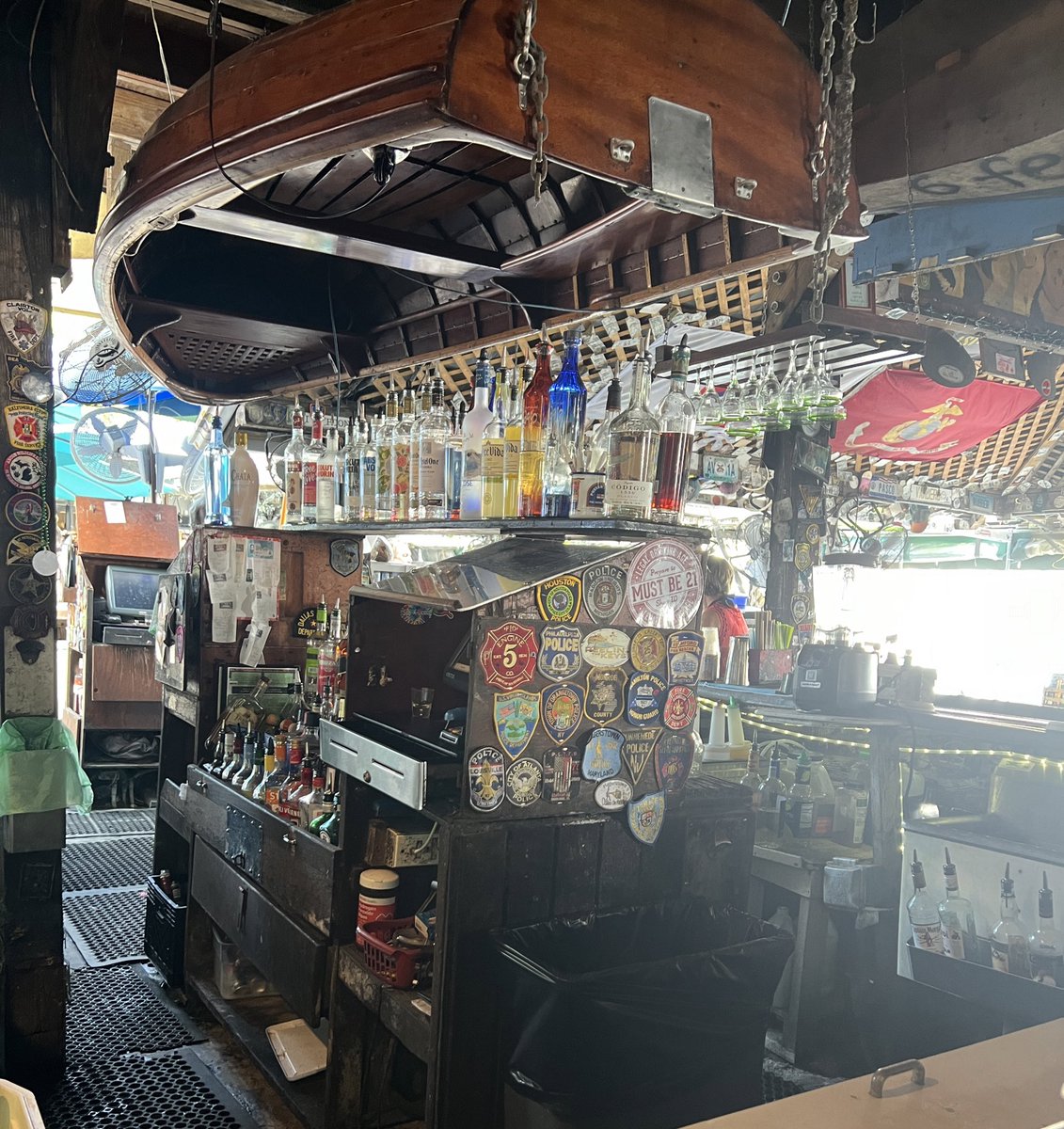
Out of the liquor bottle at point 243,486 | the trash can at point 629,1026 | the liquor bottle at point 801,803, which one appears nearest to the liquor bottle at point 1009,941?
the liquor bottle at point 801,803

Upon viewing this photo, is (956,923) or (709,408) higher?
(709,408)

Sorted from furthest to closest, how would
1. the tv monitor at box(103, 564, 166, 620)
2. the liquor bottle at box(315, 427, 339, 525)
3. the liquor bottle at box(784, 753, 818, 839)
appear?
the tv monitor at box(103, 564, 166, 620) → the liquor bottle at box(784, 753, 818, 839) → the liquor bottle at box(315, 427, 339, 525)

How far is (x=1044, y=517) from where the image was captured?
A: 916cm

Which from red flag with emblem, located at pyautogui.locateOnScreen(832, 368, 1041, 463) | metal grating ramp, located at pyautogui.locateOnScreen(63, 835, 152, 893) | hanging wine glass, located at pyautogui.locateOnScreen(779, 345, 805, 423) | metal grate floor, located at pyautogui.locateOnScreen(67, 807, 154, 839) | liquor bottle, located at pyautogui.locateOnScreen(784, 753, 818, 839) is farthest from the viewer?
metal grate floor, located at pyautogui.locateOnScreen(67, 807, 154, 839)

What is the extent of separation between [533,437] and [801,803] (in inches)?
82.8

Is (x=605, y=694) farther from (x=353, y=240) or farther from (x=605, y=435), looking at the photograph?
(x=353, y=240)

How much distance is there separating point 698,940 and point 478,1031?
0.60 metres

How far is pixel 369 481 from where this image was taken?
131 inches

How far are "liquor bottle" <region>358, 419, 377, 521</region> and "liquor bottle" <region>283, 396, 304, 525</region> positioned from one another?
21.0 inches

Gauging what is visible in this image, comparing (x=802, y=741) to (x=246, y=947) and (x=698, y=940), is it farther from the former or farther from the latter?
(x=246, y=947)

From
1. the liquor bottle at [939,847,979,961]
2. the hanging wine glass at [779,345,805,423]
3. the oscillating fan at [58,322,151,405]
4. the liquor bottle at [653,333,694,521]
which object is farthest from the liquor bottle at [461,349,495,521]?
the oscillating fan at [58,322,151,405]

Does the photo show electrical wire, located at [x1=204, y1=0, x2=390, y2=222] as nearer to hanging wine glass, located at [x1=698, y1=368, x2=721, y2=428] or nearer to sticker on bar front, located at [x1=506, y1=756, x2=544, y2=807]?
sticker on bar front, located at [x1=506, y1=756, x2=544, y2=807]

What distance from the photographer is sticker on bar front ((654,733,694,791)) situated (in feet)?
8.36

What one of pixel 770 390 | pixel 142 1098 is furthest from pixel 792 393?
pixel 142 1098
